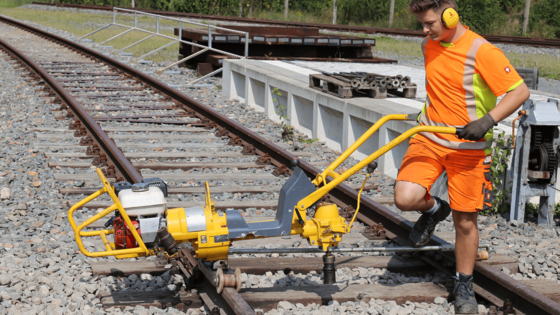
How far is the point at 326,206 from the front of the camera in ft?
11.6

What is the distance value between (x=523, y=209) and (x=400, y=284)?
72.7 inches

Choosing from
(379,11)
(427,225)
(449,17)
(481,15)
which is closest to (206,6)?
(379,11)

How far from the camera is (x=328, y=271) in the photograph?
3967 millimetres

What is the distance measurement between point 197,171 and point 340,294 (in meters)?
3.31

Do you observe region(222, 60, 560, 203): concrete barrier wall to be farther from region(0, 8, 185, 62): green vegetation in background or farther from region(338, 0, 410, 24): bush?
Result: region(338, 0, 410, 24): bush

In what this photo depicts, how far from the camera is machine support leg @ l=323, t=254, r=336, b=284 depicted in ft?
12.8

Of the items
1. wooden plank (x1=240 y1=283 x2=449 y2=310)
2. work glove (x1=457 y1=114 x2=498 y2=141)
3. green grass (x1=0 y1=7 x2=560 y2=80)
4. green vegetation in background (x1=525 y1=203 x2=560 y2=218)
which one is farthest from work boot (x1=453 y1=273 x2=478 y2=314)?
green grass (x1=0 y1=7 x2=560 y2=80)

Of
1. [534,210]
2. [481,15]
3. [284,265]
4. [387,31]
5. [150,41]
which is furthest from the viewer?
[481,15]

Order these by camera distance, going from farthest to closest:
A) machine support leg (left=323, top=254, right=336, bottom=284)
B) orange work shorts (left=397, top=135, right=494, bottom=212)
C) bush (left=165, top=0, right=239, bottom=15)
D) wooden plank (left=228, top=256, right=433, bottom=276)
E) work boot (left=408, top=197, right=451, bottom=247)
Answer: bush (left=165, top=0, right=239, bottom=15)
wooden plank (left=228, top=256, right=433, bottom=276)
work boot (left=408, top=197, right=451, bottom=247)
machine support leg (left=323, top=254, right=336, bottom=284)
orange work shorts (left=397, top=135, right=494, bottom=212)

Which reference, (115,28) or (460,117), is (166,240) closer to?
(460,117)

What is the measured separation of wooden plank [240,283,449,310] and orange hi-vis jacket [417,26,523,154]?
36.3 inches

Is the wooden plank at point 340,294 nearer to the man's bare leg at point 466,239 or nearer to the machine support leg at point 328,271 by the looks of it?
the machine support leg at point 328,271

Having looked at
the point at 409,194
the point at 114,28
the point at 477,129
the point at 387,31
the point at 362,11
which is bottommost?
the point at 114,28

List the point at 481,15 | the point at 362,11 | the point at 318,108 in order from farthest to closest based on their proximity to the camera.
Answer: the point at 362,11 → the point at 481,15 → the point at 318,108
